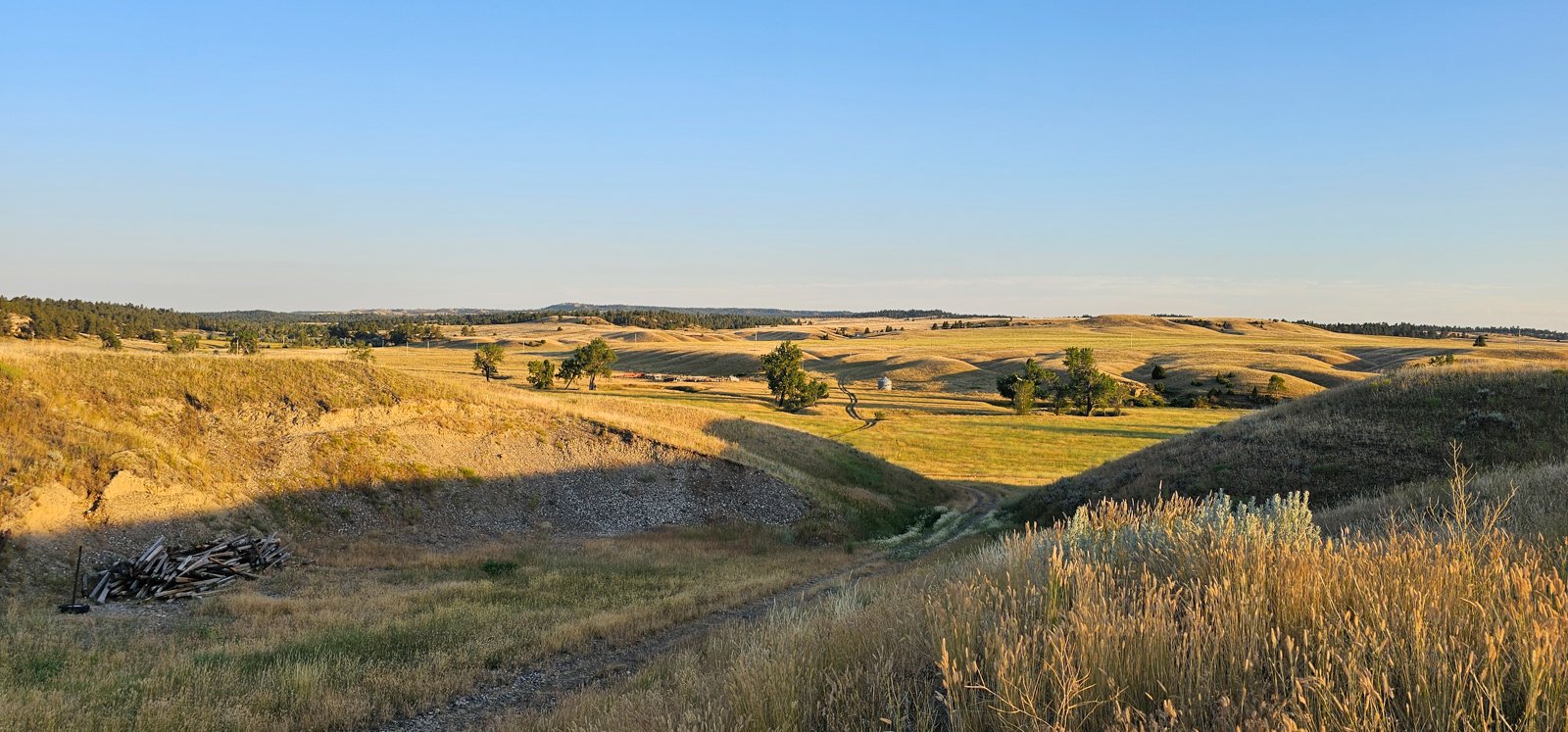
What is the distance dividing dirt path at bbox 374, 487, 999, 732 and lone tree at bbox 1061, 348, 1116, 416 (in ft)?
250

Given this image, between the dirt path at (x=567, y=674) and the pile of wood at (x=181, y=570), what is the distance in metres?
9.30

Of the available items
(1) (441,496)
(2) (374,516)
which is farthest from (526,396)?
(2) (374,516)

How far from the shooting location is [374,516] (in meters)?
22.8

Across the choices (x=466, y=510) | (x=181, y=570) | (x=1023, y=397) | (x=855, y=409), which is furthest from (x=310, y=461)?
(x=1023, y=397)

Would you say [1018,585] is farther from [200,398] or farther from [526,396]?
[526,396]

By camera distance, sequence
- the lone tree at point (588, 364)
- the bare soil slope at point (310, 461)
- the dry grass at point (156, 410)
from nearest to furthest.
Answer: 1. the bare soil slope at point (310, 461)
2. the dry grass at point (156, 410)
3. the lone tree at point (588, 364)

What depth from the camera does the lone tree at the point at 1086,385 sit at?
8425 centimetres

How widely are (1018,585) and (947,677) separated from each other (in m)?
1.92

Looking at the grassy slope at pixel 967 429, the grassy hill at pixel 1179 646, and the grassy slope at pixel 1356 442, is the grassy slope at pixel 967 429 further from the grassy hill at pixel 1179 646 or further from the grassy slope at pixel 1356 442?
the grassy hill at pixel 1179 646

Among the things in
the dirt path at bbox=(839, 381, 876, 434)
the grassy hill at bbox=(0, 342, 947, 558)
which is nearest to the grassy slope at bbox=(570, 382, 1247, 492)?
the dirt path at bbox=(839, 381, 876, 434)

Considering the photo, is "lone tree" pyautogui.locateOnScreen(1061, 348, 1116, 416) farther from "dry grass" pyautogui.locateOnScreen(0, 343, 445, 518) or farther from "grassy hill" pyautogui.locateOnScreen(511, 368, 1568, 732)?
"grassy hill" pyautogui.locateOnScreen(511, 368, 1568, 732)

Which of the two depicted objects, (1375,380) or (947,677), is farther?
(1375,380)

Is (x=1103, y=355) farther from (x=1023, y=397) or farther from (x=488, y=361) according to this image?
(x=488, y=361)

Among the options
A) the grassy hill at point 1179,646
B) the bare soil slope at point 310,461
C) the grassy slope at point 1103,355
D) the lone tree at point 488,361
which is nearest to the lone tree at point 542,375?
the lone tree at point 488,361
